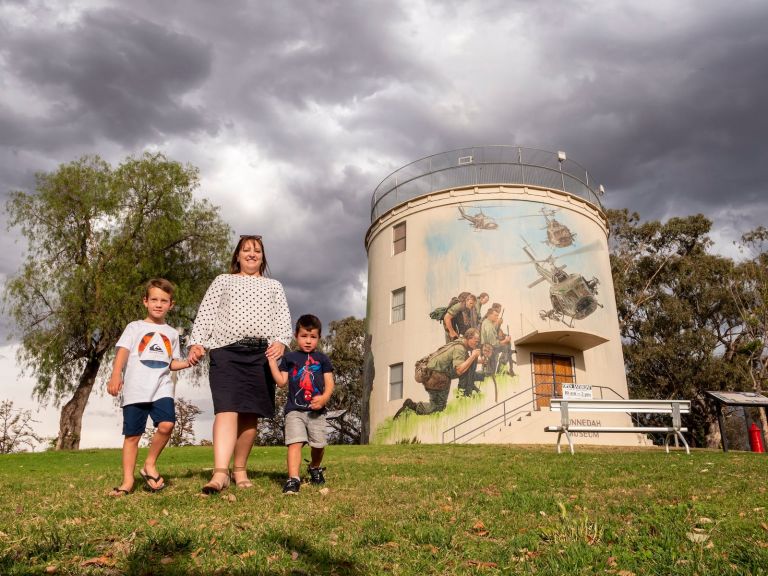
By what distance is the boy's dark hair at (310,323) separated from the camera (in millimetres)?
5926

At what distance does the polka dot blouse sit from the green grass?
1.38 meters

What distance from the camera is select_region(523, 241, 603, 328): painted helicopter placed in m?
23.3

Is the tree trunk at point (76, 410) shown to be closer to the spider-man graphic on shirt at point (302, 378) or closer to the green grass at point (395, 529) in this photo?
the green grass at point (395, 529)

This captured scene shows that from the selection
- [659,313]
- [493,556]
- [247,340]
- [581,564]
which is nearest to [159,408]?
[247,340]

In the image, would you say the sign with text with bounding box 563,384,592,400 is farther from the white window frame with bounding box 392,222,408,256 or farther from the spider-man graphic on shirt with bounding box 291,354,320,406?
the white window frame with bounding box 392,222,408,256

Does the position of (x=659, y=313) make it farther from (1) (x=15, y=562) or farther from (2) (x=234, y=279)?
(1) (x=15, y=562)

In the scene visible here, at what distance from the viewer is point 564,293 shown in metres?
23.7

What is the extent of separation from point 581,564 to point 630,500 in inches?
82.1

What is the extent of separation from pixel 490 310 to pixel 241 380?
18.2m

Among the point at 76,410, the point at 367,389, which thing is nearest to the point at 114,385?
the point at 76,410

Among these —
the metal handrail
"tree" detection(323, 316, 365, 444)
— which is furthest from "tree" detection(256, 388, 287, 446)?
the metal handrail

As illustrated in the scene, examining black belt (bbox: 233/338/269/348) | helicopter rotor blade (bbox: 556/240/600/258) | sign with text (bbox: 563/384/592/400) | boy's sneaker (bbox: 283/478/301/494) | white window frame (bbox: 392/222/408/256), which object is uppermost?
white window frame (bbox: 392/222/408/256)

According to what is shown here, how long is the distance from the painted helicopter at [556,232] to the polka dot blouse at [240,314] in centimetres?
2002

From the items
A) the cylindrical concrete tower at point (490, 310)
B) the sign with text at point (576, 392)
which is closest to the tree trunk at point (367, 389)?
the cylindrical concrete tower at point (490, 310)
